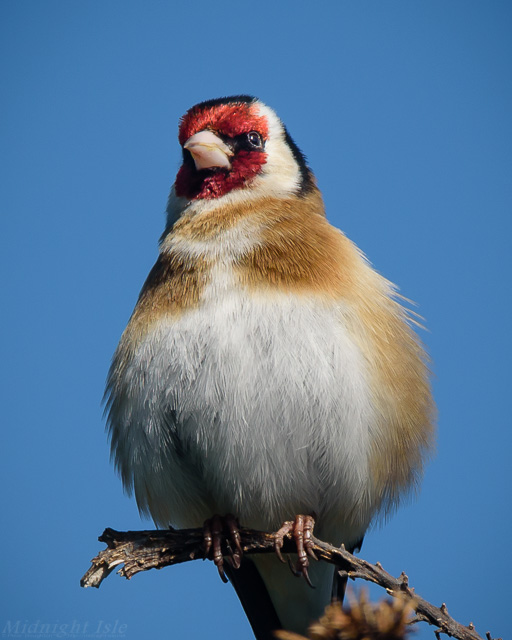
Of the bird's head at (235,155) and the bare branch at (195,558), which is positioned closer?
the bare branch at (195,558)

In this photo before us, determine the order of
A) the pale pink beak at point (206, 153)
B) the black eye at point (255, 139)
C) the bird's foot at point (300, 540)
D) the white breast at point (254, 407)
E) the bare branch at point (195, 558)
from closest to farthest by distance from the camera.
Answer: the bare branch at point (195, 558)
the bird's foot at point (300, 540)
the white breast at point (254, 407)
the pale pink beak at point (206, 153)
the black eye at point (255, 139)

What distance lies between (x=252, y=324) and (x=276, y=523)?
115 cm

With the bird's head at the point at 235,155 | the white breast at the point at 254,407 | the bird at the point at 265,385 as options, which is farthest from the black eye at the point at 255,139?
the white breast at the point at 254,407

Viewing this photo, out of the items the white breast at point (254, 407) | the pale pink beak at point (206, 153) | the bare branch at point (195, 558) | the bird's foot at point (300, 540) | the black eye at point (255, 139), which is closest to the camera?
the bare branch at point (195, 558)

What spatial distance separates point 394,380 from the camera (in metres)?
3.93

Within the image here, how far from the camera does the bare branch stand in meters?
2.71

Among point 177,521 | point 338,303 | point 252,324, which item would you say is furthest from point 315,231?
point 177,521

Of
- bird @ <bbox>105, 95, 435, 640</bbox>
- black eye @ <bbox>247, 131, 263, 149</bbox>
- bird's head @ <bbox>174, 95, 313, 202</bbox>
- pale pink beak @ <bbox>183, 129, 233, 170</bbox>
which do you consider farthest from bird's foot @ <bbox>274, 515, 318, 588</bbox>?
black eye @ <bbox>247, 131, 263, 149</bbox>

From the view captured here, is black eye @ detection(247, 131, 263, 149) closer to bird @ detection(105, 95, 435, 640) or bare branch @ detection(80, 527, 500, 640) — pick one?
bird @ detection(105, 95, 435, 640)

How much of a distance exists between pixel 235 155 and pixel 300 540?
7.69 feet

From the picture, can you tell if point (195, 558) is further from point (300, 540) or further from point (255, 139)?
point (255, 139)

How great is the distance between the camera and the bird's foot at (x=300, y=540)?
3.51 metres

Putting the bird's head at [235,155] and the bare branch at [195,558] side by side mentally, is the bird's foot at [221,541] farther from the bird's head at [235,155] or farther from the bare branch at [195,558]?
the bird's head at [235,155]

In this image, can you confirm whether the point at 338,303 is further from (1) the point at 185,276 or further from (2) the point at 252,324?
(1) the point at 185,276
